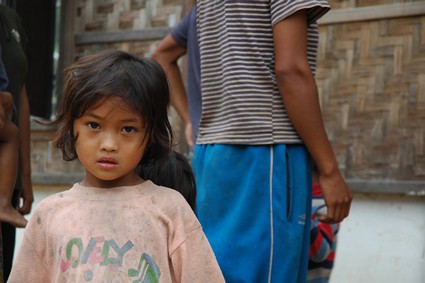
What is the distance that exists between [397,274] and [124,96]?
8.96ft

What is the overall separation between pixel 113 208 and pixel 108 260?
0.49 feet

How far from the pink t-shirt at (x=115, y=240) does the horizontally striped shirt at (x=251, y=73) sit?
630 mm

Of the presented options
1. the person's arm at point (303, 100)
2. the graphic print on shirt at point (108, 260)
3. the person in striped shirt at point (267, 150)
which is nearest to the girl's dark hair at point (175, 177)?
the person in striped shirt at point (267, 150)

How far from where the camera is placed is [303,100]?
9.79ft

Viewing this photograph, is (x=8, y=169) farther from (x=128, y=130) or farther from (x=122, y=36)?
(x=122, y=36)

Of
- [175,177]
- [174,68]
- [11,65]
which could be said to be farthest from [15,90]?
[175,177]

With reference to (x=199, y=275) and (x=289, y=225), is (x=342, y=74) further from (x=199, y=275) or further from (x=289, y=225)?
(x=199, y=275)

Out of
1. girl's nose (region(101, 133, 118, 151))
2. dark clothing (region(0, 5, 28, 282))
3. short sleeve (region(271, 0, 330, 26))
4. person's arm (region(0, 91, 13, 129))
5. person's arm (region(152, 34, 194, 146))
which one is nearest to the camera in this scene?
girl's nose (region(101, 133, 118, 151))

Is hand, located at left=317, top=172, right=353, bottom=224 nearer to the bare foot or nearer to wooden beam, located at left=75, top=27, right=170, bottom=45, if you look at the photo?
the bare foot

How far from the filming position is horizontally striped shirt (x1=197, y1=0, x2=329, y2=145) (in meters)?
3.04

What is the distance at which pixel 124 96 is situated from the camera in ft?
7.98

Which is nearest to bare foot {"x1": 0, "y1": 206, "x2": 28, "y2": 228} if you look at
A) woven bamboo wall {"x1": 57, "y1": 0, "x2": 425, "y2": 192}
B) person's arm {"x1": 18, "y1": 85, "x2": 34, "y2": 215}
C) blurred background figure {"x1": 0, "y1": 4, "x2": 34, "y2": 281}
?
blurred background figure {"x1": 0, "y1": 4, "x2": 34, "y2": 281}

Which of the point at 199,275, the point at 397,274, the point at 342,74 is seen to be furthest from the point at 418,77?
the point at 199,275

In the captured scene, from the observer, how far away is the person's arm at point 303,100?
9.75 feet
